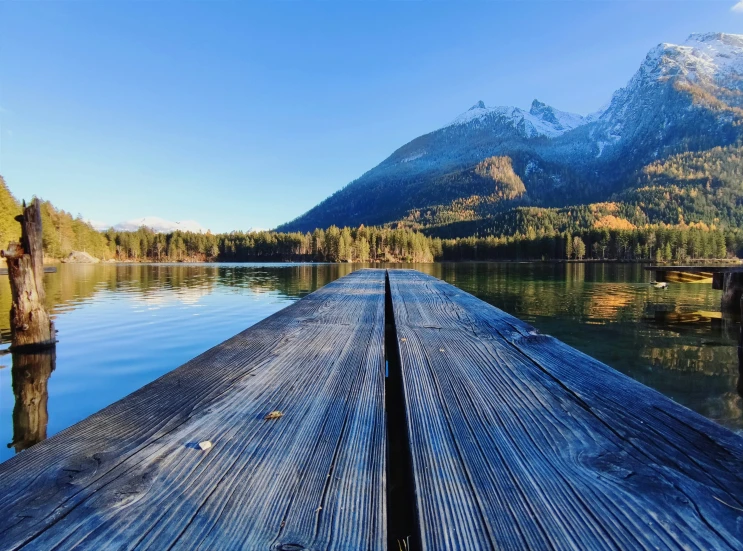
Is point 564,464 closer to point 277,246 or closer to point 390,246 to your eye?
point 390,246

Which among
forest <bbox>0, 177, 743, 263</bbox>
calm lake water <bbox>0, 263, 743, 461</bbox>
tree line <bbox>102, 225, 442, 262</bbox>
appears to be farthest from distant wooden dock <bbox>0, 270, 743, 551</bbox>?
tree line <bbox>102, 225, 442, 262</bbox>

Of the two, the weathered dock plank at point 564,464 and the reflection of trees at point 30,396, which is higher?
the weathered dock plank at point 564,464

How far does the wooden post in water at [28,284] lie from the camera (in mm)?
8336

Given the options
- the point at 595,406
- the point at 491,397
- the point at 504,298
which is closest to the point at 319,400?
the point at 491,397

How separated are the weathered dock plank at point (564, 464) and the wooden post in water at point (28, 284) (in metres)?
9.66

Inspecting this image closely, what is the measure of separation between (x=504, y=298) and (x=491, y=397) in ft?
61.8

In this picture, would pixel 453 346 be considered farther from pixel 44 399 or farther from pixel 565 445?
pixel 44 399

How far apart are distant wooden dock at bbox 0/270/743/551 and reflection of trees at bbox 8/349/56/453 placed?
4.84 meters

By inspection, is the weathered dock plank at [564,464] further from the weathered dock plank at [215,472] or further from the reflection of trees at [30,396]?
the reflection of trees at [30,396]

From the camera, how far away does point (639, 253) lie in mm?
110625

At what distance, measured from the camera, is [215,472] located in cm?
138

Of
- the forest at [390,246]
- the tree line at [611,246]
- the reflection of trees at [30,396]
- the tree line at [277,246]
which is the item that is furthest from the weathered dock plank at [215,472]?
the tree line at [611,246]

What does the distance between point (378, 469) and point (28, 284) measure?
1021cm

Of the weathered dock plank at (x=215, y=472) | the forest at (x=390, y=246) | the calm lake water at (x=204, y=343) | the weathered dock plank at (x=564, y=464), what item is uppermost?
the forest at (x=390, y=246)
